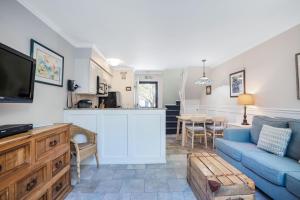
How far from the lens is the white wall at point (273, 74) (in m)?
2.72

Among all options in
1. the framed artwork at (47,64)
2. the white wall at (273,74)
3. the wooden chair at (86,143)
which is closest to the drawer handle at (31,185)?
the wooden chair at (86,143)

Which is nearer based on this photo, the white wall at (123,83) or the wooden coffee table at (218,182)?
the wooden coffee table at (218,182)

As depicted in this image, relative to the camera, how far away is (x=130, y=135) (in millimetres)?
3195

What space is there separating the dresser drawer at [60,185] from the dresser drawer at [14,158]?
0.61 meters

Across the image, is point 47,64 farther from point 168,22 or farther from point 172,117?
point 172,117

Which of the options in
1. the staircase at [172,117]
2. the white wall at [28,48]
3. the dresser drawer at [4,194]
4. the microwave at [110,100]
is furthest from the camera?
the staircase at [172,117]

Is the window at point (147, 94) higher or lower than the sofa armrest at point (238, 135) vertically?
higher

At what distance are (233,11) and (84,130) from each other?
2.91 metres

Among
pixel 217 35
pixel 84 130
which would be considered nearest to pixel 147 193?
pixel 84 130

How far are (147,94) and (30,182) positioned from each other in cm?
547

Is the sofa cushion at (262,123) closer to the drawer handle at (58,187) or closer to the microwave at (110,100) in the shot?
the drawer handle at (58,187)

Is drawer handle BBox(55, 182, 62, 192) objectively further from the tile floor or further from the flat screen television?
the flat screen television

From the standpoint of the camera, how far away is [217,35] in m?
3.03

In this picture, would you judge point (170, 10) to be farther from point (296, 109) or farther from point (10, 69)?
point (296, 109)
